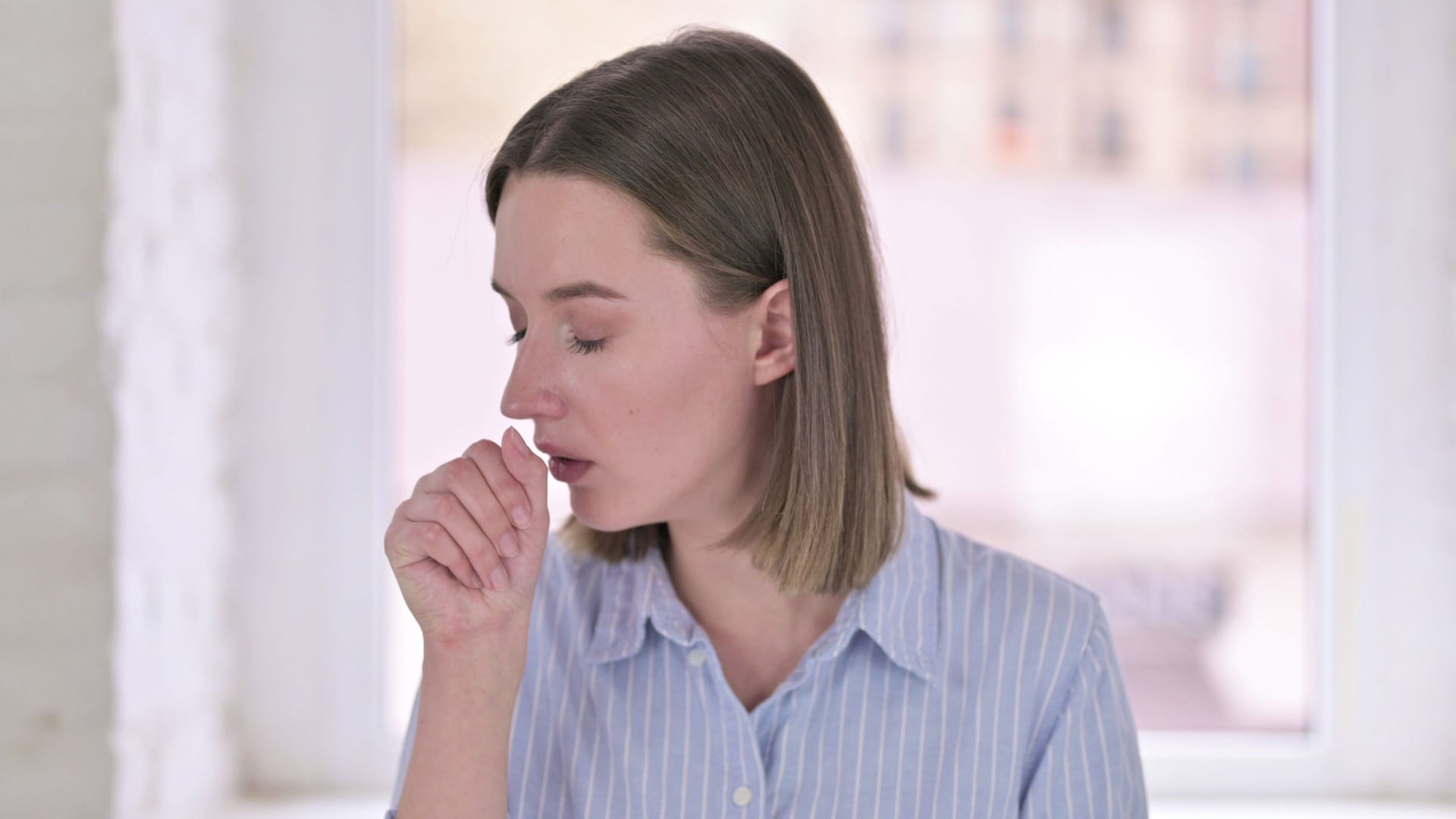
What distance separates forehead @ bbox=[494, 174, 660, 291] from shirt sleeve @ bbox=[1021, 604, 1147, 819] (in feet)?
1.73

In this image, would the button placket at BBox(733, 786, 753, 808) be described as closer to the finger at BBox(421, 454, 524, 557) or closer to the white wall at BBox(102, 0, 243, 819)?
the finger at BBox(421, 454, 524, 557)

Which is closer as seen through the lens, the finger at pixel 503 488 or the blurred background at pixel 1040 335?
the finger at pixel 503 488

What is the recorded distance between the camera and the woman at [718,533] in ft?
3.38

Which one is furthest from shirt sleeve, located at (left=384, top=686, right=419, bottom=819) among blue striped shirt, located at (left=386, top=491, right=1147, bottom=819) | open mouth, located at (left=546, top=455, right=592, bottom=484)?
open mouth, located at (left=546, top=455, right=592, bottom=484)

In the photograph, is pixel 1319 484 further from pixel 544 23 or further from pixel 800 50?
pixel 544 23

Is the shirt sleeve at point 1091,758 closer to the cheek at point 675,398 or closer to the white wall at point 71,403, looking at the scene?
the cheek at point 675,398

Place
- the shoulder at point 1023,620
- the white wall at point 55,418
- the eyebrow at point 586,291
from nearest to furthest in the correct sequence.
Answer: the eyebrow at point 586,291
the shoulder at point 1023,620
the white wall at point 55,418

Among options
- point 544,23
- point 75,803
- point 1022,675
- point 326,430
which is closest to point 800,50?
point 544,23

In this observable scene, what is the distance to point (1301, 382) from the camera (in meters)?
1.65

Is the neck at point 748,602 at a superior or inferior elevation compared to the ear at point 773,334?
inferior

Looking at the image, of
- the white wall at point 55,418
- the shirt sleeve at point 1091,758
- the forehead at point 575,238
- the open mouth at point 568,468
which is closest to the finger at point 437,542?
the open mouth at point 568,468

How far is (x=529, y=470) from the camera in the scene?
3.55 ft

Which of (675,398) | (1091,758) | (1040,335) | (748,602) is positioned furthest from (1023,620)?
(1040,335)

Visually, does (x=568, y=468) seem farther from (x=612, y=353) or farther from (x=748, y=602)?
(x=748, y=602)
